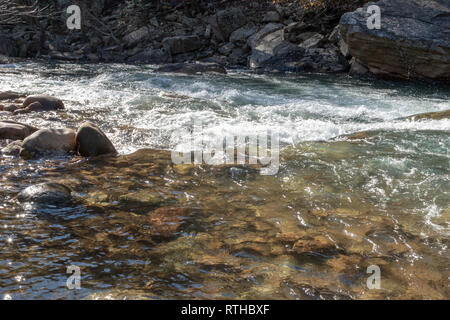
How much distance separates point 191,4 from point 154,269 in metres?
21.2

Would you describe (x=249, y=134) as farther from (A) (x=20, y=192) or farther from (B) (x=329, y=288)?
(B) (x=329, y=288)

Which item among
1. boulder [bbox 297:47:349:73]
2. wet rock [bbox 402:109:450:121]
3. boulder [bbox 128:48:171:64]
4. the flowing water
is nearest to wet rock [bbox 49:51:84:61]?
boulder [bbox 128:48:171:64]

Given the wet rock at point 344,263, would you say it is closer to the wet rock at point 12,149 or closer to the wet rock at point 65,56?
the wet rock at point 12,149

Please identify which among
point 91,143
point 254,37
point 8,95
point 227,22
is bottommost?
point 91,143

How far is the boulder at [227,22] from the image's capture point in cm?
1848

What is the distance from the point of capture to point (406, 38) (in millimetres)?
11539

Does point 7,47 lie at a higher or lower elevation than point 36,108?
higher

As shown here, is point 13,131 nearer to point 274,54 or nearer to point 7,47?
point 274,54

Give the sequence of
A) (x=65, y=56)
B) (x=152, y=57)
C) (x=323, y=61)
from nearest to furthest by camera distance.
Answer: (x=323, y=61) → (x=152, y=57) → (x=65, y=56)
